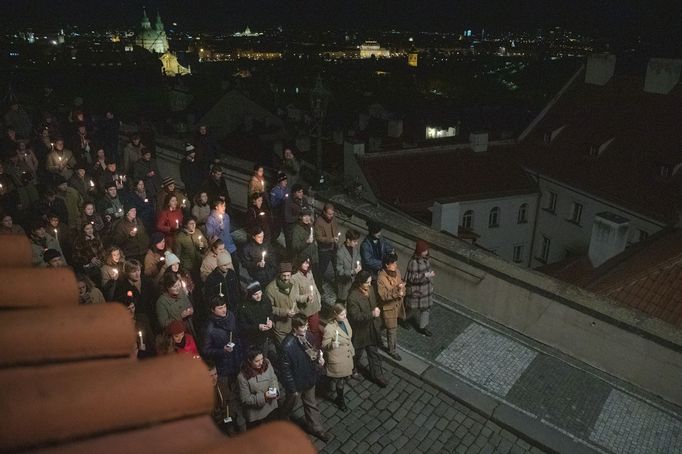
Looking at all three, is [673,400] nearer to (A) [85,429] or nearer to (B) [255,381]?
(B) [255,381]

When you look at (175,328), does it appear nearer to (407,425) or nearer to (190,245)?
(190,245)

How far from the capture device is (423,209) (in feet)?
83.4

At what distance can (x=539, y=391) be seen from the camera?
8156 mm

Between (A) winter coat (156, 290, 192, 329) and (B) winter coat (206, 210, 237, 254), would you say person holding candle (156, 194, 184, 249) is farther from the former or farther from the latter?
(A) winter coat (156, 290, 192, 329)

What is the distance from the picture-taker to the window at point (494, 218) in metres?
28.6

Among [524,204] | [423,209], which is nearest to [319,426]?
[423,209]

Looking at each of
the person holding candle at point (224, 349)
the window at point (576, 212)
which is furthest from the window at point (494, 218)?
the person holding candle at point (224, 349)

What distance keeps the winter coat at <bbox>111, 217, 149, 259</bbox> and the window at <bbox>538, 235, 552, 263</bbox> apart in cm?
2556

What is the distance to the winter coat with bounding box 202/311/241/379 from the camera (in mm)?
6504

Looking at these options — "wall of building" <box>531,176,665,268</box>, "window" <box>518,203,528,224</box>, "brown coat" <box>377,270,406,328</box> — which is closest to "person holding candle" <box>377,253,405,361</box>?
"brown coat" <box>377,270,406,328</box>

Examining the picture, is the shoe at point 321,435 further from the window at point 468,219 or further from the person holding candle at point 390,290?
the window at point 468,219

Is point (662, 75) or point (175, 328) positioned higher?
point (662, 75)

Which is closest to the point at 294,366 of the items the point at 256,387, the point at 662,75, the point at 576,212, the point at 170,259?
the point at 256,387

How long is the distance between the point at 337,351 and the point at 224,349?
1495 mm
